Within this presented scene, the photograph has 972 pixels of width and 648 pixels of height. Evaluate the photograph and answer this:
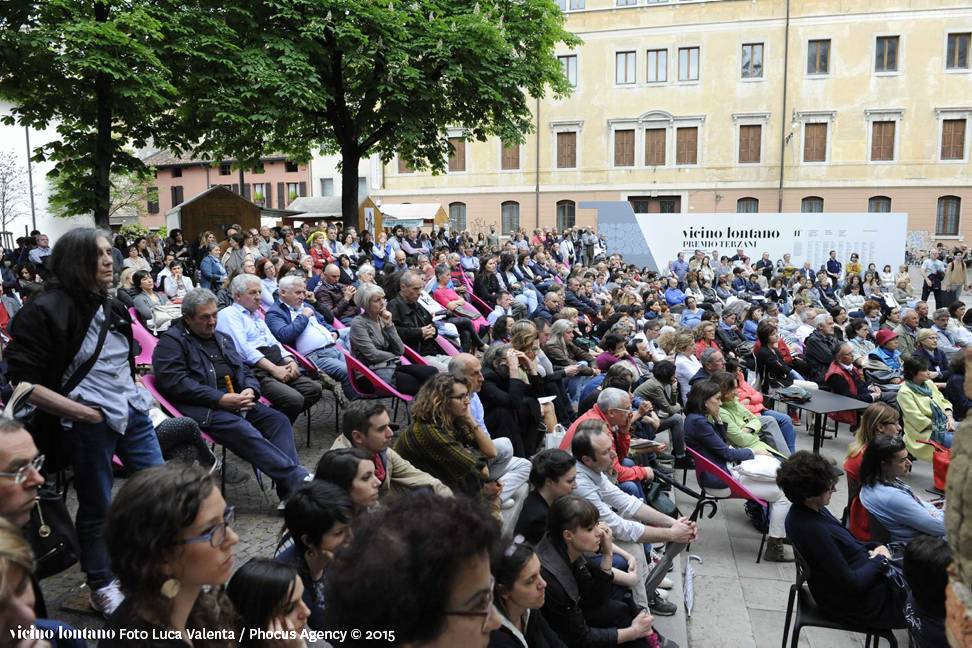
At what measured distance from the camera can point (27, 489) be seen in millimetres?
2307

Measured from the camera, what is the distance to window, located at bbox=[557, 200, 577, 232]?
3669cm

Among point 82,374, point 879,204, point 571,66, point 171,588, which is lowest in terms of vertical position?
point 171,588

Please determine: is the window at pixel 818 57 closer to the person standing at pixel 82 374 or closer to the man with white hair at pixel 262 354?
the man with white hair at pixel 262 354

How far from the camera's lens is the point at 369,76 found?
688 inches

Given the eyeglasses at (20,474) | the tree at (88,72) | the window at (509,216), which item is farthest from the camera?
the window at (509,216)

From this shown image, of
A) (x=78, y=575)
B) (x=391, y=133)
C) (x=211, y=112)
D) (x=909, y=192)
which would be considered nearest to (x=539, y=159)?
(x=909, y=192)

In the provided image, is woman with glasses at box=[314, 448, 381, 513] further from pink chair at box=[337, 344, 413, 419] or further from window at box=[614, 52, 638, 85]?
window at box=[614, 52, 638, 85]

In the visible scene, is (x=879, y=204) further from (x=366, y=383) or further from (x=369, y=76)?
(x=366, y=383)

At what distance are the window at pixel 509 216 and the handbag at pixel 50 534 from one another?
116ft

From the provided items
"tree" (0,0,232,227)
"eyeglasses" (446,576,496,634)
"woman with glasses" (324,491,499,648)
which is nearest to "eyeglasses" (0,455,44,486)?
"woman with glasses" (324,491,499,648)

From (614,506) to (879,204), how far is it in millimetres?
34239

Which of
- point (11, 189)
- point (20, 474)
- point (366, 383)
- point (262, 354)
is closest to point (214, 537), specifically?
point (20, 474)

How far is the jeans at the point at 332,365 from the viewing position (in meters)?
6.62

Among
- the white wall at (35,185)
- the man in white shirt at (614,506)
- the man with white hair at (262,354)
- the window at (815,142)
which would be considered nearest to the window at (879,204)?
the window at (815,142)
